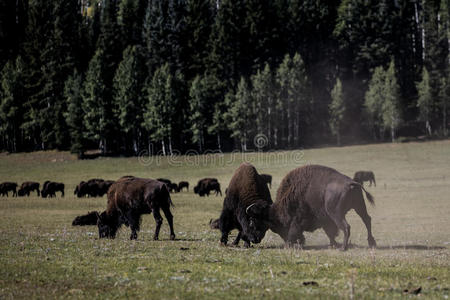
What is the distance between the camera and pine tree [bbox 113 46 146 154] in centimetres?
7512

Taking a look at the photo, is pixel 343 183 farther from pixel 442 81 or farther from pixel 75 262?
pixel 442 81

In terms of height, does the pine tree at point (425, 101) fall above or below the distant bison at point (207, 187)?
above

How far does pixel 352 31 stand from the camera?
95.2 meters

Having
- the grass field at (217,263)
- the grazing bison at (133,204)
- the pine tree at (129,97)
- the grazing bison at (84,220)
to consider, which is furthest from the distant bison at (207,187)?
the pine tree at (129,97)

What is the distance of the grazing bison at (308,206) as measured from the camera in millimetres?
12188

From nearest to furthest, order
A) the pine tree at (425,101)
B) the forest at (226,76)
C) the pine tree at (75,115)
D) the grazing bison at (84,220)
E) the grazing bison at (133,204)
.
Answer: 1. the grazing bison at (133,204)
2. the grazing bison at (84,220)
3. the pine tree at (75,115)
4. the forest at (226,76)
5. the pine tree at (425,101)

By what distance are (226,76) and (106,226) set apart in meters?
72.5

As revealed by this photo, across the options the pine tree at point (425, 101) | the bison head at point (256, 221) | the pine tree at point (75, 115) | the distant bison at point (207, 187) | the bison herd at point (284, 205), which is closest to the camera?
the bison herd at point (284, 205)

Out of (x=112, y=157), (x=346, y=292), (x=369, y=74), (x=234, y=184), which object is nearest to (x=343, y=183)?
(x=234, y=184)

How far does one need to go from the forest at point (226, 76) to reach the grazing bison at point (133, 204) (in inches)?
2280

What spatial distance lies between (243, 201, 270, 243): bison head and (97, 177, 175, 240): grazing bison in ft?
9.46

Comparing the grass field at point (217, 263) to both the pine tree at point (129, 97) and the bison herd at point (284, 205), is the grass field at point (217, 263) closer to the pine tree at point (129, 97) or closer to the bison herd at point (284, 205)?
the bison herd at point (284, 205)

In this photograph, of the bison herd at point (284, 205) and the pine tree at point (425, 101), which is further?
the pine tree at point (425, 101)

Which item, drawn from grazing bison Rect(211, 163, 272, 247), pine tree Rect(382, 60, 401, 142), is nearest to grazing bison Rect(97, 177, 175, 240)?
grazing bison Rect(211, 163, 272, 247)
